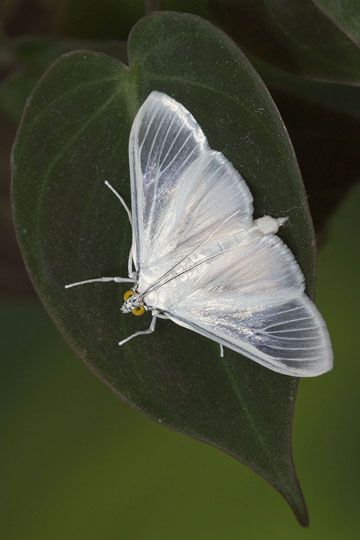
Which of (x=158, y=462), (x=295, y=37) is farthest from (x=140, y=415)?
(x=295, y=37)

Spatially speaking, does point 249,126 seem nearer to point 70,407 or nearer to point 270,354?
point 270,354

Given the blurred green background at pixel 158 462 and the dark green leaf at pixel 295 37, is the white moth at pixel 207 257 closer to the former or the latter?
the dark green leaf at pixel 295 37

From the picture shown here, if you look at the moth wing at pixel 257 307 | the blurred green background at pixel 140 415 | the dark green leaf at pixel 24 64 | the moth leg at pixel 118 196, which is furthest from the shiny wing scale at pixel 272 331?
the dark green leaf at pixel 24 64

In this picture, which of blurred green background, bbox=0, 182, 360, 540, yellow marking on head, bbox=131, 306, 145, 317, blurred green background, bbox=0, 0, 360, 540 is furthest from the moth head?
blurred green background, bbox=0, 182, 360, 540

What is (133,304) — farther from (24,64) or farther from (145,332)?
(24,64)

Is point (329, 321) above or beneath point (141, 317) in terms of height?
beneath

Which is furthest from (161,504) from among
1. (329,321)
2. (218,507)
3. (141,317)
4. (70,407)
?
(141,317)

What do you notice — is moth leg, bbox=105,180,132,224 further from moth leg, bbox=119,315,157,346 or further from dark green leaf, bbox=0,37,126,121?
dark green leaf, bbox=0,37,126,121
